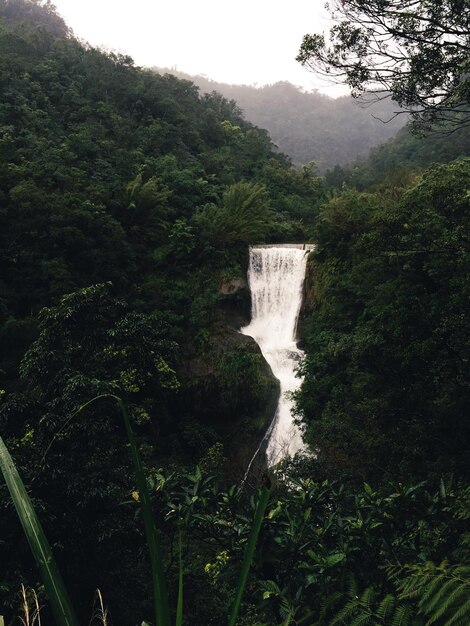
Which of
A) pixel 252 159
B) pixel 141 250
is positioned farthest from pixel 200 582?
pixel 252 159

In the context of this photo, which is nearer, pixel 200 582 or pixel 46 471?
pixel 46 471

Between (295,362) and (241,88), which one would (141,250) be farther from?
(241,88)

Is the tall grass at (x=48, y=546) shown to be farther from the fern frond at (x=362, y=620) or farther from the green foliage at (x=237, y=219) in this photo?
the green foliage at (x=237, y=219)


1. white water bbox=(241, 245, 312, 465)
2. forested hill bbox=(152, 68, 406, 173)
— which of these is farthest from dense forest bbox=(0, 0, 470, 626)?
forested hill bbox=(152, 68, 406, 173)

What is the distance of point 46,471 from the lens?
458cm

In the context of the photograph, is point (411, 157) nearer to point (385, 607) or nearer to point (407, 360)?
point (407, 360)

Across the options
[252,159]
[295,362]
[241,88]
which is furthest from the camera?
[241,88]

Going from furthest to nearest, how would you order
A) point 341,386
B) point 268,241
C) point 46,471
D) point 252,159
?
point 252,159 → point 268,241 → point 341,386 → point 46,471

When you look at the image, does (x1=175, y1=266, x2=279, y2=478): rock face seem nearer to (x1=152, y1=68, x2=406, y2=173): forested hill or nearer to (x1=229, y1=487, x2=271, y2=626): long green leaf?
(x1=229, y1=487, x2=271, y2=626): long green leaf

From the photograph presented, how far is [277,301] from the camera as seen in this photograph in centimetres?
1477

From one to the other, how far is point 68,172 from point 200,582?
41.7ft

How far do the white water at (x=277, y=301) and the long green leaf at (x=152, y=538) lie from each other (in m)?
12.6

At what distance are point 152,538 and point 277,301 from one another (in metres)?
14.4

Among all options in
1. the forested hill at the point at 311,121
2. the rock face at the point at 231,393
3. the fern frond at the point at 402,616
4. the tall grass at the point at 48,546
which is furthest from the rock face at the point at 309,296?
the forested hill at the point at 311,121
